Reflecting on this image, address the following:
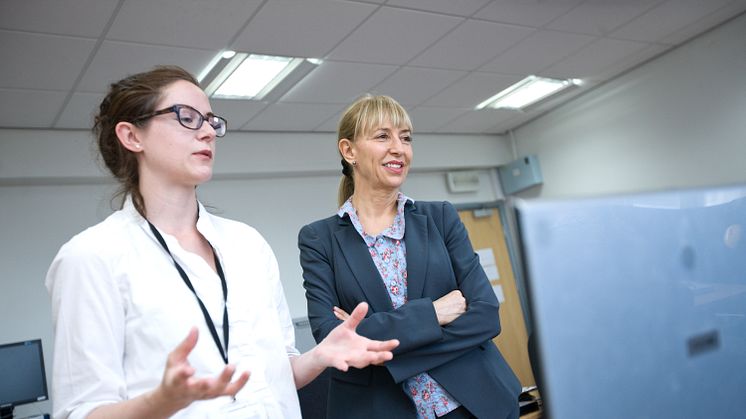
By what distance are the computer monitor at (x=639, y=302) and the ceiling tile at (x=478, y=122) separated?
5.37m

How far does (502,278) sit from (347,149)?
5152 mm

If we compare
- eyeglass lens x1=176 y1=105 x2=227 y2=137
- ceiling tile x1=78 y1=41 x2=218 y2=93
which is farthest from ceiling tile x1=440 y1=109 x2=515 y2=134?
eyeglass lens x1=176 y1=105 x2=227 y2=137

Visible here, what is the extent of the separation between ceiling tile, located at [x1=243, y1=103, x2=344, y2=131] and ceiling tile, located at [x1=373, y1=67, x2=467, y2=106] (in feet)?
1.62

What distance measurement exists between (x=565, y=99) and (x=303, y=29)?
330cm

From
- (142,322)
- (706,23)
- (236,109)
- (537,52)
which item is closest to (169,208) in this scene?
(142,322)

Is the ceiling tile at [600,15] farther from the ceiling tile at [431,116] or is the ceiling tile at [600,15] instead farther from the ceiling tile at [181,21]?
the ceiling tile at [181,21]

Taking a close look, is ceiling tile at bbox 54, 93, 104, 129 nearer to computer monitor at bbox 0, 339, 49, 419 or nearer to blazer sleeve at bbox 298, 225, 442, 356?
computer monitor at bbox 0, 339, 49, 419

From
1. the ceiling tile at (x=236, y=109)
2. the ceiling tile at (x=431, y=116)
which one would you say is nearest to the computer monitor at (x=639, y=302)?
the ceiling tile at (x=236, y=109)

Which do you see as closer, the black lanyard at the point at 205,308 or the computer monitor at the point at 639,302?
the computer monitor at the point at 639,302

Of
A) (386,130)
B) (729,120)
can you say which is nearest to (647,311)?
(386,130)

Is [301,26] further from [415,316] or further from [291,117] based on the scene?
[415,316]

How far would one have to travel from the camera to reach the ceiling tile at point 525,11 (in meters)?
3.69

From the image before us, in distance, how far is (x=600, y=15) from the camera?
4035 millimetres

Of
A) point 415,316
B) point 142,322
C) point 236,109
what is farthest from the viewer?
point 236,109
